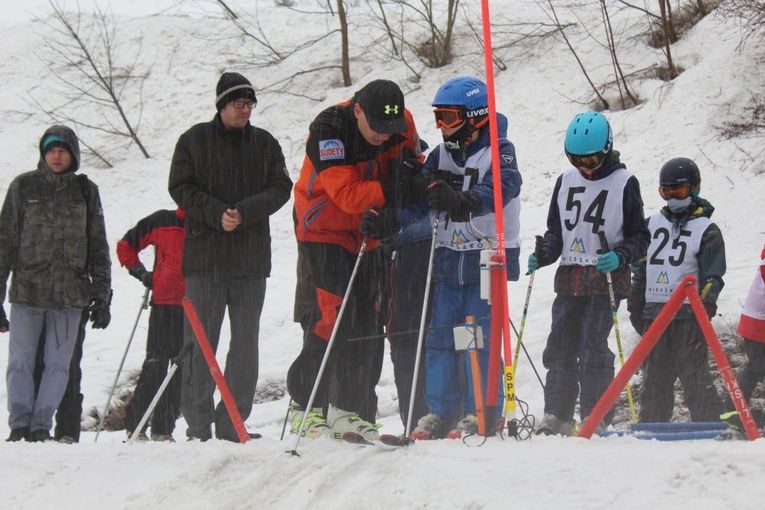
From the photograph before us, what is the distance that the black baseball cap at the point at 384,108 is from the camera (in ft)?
15.3

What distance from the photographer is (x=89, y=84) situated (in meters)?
23.4

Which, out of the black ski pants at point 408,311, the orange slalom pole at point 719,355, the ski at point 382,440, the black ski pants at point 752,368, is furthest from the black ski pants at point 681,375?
the ski at point 382,440

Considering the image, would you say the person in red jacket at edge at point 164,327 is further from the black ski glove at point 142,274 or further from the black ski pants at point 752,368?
the black ski pants at point 752,368

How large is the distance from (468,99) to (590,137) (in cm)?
87

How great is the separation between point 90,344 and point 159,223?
500 centimetres

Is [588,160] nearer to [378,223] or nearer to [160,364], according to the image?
[378,223]

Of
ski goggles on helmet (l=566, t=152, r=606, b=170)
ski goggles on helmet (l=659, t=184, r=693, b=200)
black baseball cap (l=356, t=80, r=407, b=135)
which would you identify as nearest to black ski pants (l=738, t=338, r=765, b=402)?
ski goggles on helmet (l=659, t=184, r=693, b=200)

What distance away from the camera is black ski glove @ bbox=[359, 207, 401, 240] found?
4.55m

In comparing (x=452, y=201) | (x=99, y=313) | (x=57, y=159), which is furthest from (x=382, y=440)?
(x=57, y=159)

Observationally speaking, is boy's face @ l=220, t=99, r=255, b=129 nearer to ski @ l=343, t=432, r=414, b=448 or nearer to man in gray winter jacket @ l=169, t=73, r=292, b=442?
man in gray winter jacket @ l=169, t=73, r=292, b=442

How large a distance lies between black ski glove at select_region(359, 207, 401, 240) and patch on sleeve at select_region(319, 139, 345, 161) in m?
0.40

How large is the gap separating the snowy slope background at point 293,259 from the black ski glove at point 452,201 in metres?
1.22

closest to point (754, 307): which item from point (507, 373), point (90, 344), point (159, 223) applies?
point (507, 373)

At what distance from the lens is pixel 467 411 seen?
4930 mm
